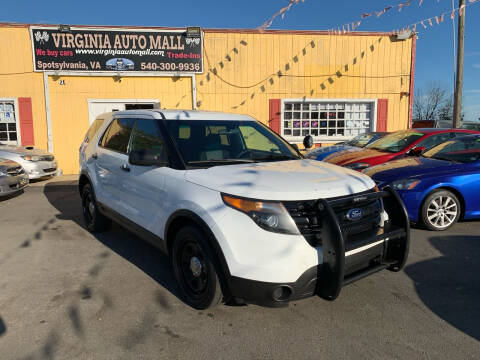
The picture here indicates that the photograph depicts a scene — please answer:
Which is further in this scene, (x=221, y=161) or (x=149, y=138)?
(x=149, y=138)

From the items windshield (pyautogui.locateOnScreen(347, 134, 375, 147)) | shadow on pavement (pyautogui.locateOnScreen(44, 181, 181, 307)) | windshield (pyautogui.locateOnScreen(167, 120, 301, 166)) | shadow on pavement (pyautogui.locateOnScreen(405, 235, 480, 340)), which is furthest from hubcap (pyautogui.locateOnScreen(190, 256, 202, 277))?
windshield (pyautogui.locateOnScreen(347, 134, 375, 147))

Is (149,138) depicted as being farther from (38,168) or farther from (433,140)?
(38,168)

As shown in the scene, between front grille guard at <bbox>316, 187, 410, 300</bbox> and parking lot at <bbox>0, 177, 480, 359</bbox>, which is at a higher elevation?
front grille guard at <bbox>316, 187, 410, 300</bbox>

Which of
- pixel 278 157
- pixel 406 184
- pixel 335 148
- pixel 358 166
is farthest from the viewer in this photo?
pixel 335 148

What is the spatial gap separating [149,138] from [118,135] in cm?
93

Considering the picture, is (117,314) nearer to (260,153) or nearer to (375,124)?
(260,153)

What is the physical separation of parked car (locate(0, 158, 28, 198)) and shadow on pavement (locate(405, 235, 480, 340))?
7.50 metres

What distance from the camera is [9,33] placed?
35.5 feet

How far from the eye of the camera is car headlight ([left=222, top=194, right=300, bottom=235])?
2.61 meters

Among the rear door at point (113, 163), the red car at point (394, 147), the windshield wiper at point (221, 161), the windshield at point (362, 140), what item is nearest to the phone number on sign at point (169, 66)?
the windshield at point (362, 140)

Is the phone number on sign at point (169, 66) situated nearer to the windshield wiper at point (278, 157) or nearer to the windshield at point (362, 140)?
the windshield at point (362, 140)

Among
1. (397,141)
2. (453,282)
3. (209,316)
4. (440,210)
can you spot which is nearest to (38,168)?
(209,316)

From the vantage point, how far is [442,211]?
17.3 feet

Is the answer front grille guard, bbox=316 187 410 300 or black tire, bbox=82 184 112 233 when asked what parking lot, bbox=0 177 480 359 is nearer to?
front grille guard, bbox=316 187 410 300
